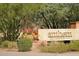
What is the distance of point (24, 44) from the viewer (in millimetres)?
1029

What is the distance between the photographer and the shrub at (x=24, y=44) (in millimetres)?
1022

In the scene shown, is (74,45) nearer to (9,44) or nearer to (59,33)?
(59,33)

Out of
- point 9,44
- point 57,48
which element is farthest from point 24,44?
point 57,48

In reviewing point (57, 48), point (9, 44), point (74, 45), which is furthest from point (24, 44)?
point (74, 45)

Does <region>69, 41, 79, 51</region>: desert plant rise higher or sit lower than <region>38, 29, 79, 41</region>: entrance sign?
lower

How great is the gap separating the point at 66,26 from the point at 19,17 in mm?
318

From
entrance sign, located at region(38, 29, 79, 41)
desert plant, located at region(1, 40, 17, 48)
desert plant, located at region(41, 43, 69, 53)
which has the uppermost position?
entrance sign, located at region(38, 29, 79, 41)

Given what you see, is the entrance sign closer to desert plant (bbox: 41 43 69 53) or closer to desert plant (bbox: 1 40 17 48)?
desert plant (bbox: 41 43 69 53)

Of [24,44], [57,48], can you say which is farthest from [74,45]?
[24,44]

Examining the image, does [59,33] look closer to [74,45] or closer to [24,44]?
[74,45]

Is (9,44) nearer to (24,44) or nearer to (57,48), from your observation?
(24,44)

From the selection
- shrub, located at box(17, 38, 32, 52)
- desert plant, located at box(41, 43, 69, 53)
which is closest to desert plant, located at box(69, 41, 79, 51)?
desert plant, located at box(41, 43, 69, 53)

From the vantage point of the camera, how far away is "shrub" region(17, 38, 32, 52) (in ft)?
3.35

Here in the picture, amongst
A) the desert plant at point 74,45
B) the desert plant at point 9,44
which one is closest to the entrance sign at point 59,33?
the desert plant at point 74,45
